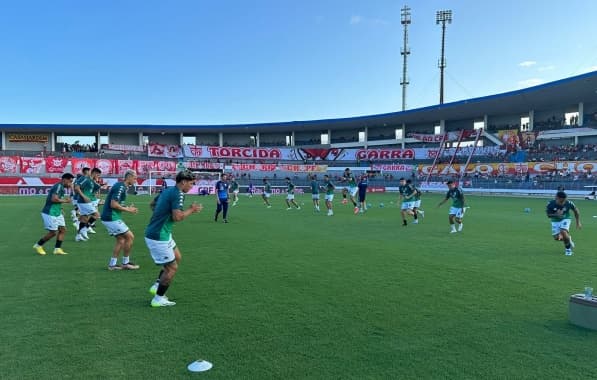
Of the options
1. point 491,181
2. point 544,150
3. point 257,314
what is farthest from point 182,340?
point 544,150

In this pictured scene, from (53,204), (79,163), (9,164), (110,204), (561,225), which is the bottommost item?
(561,225)

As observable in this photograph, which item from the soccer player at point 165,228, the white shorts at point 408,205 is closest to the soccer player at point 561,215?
the white shorts at point 408,205

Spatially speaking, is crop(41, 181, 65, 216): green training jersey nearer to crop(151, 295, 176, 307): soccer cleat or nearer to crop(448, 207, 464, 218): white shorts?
crop(151, 295, 176, 307): soccer cleat

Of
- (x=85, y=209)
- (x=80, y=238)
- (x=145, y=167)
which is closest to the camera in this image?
(x=85, y=209)

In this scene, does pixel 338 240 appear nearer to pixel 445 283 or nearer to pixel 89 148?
pixel 445 283

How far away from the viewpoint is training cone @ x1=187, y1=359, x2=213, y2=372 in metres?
3.75

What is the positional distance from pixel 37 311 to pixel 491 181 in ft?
141

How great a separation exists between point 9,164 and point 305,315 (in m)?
48.4

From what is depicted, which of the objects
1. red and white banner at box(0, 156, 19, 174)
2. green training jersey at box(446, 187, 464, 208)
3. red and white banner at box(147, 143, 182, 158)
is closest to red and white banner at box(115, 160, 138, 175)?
red and white banner at box(0, 156, 19, 174)

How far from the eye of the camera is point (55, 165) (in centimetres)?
4381

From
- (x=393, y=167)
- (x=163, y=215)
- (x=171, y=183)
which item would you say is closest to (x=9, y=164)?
(x=171, y=183)

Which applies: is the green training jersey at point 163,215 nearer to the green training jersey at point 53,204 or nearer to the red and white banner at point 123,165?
the green training jersey at point 53,204

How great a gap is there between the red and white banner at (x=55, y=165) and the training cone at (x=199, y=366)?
1844 inches

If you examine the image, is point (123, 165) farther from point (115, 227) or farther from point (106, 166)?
point (115, 227)
